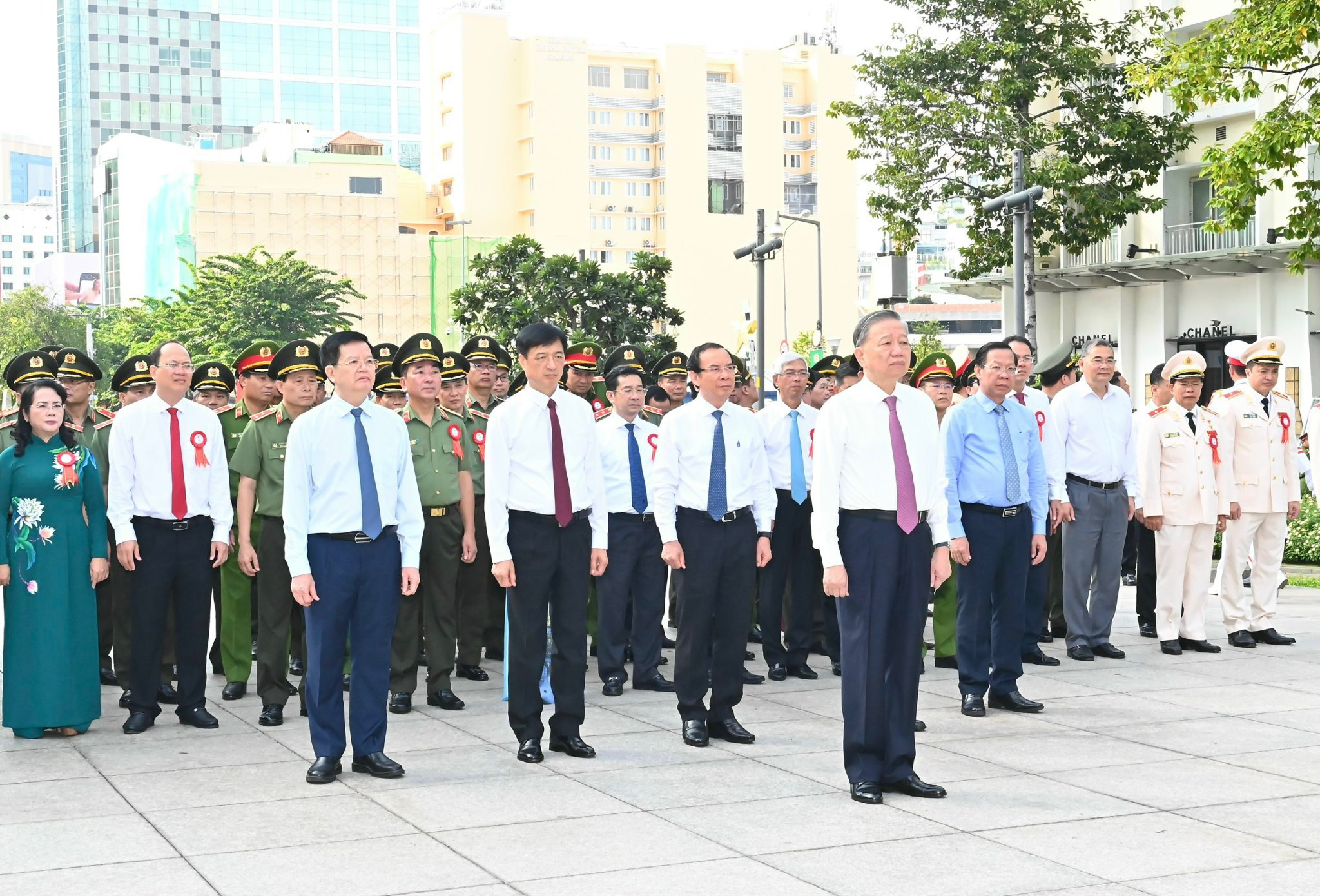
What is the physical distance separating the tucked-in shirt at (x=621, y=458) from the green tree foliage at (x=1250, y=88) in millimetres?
10060

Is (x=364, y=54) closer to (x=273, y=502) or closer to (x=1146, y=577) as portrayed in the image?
(x=1146, y=577)

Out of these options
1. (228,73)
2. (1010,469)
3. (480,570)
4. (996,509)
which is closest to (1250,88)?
(1010,469)

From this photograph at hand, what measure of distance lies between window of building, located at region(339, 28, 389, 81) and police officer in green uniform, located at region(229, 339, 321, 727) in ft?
539

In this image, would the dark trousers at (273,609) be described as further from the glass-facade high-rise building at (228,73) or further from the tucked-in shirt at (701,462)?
the glass-facade high-rise building at (228,73)

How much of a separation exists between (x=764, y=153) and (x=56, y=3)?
99.7 m

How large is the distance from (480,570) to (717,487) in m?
2.71

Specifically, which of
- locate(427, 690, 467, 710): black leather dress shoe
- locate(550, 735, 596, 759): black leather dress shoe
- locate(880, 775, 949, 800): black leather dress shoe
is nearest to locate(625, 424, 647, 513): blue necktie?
locate(427, 690, 467, 710): black leather dress shoe

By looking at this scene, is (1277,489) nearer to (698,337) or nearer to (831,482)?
(831,482)

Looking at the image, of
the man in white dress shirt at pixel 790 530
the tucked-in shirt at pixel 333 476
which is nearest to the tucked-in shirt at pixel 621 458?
the man in white dress shirt at pixel 790 530

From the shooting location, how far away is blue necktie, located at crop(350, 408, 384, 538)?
745cm

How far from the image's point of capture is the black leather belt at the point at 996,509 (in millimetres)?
9164

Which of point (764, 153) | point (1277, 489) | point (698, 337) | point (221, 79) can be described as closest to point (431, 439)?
point (1277, 489)

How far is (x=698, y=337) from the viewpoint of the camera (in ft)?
356

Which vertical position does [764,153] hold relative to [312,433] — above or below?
above
